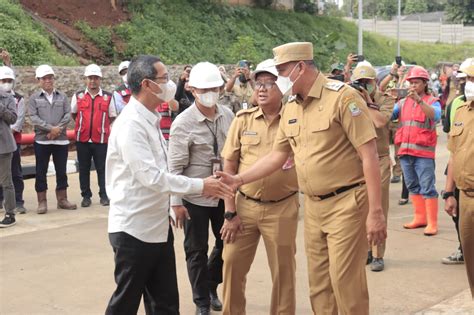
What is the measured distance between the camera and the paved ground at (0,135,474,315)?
5605 millimetres

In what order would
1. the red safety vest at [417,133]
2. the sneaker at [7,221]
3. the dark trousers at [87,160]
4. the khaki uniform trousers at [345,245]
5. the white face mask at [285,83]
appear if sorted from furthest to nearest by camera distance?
the dark trousers at [87,160] → the sneaker at [7,221] → the red safety vest at [417,133] → the white face mask at [285,83] → the khaki uniform trousers at [345,245]

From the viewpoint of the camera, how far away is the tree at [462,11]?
209 ft

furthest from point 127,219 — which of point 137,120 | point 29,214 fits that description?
point 29,214

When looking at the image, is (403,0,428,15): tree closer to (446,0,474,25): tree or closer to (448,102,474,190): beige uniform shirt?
(446,0,474,25): tree

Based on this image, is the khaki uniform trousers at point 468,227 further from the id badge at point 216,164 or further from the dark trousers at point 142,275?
the dark trousers at point 142,275

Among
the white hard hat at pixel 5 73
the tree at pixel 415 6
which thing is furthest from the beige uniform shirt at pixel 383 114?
the tree at pixel 415 6

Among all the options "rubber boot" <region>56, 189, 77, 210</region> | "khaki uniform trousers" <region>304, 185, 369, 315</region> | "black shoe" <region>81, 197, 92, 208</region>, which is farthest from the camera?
"black shoe" <region>81, 197, 92, 208</region>

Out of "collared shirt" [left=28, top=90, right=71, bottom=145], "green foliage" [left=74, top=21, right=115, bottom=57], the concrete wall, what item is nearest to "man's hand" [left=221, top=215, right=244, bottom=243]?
"collared shirt" [left=28, top=90, right=71, bottom=145]

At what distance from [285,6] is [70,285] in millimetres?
27649

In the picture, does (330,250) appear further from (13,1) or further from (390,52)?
(390,52)

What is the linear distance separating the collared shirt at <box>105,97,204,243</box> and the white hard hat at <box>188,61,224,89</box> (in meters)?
1.11

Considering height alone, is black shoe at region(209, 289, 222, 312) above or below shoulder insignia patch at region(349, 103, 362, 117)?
below

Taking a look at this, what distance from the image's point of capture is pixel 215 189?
4242 mm

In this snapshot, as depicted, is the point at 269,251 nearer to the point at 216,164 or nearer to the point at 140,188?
the point at 216,164
